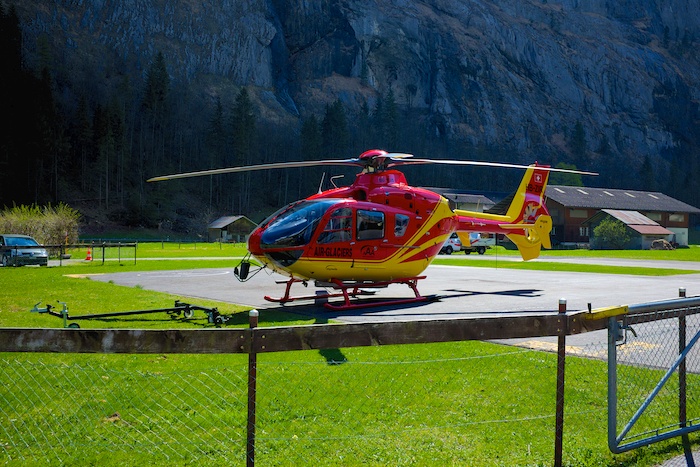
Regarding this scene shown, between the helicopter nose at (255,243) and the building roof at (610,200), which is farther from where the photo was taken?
the building roof at (610,200)

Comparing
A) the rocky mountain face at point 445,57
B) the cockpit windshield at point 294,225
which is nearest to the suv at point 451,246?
the cockpit windshield at point 294,225

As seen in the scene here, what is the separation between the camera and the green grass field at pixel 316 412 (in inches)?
209

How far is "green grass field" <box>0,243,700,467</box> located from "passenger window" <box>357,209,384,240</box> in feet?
19.6

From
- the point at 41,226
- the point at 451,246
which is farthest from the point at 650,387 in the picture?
the point at 451,246

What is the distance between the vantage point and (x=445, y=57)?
487 ft

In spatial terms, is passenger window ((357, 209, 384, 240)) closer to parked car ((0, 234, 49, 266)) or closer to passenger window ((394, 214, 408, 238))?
passenger window ((394, 214, 408, 238))

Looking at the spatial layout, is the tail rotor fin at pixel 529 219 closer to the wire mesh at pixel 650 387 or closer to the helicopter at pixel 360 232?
the helicopter at pixel 360 232

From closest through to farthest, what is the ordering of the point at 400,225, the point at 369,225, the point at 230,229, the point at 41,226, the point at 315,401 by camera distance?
the point at 315,401, the point at 369,225, the point at 400,225, the point at 41,226, the point at 230,229

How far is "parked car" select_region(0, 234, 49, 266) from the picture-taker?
2878cm

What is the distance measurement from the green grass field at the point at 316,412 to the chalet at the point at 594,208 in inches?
2650

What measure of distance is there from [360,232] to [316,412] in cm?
899

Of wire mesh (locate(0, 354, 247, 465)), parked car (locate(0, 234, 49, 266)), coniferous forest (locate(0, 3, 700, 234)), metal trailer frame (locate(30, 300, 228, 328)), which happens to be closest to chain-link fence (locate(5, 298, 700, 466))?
wire mesh (locate(0, 354, 247, 465))

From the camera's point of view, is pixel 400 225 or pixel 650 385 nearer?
pixel 650 385

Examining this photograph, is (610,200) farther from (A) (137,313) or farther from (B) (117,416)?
(B) (117,416)
